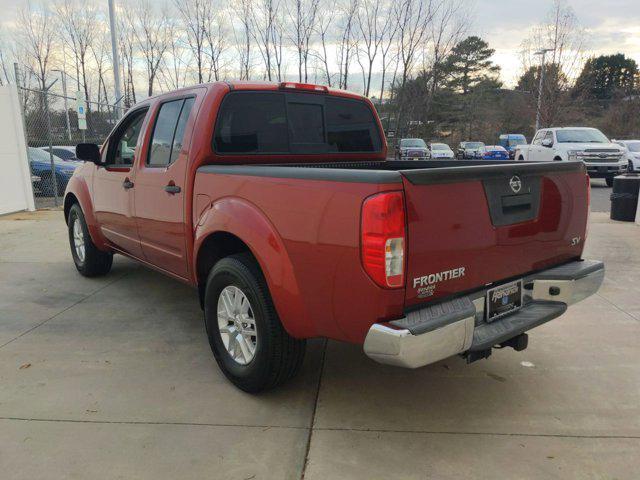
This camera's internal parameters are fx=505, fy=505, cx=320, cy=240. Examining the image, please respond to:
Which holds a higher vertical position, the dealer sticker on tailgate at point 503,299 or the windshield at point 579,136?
the windshield at point 579,136

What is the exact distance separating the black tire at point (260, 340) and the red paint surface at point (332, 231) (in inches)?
5.7

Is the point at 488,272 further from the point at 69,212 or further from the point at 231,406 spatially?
the point at 69,212

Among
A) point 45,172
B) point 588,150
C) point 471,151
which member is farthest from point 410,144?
point 45,172

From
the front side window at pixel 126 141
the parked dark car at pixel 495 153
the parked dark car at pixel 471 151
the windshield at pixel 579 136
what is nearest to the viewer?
the front side window at pixel 126 141

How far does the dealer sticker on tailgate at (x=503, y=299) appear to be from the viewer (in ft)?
9.05

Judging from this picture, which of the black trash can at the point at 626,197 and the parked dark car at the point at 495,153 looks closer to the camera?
the black trash can at the point at 626,197

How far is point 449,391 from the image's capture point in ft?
10.6

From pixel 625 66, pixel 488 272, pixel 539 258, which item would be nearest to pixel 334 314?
pixel 488 272

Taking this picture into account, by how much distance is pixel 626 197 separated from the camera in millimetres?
9609

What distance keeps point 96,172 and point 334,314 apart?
3.66 metres

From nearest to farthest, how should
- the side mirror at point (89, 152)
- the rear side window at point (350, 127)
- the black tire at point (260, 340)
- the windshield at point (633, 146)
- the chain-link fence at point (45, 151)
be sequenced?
the black tire at point (260, 340)
the rear side window at point (350, 127)
the side mirror at point (89, 152)
the chain-link fence at point (45, 151)
the windshield at point (633, 146)

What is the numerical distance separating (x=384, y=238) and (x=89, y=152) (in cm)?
375

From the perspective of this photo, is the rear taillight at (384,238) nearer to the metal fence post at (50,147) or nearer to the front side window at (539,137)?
the metal fence post at (50,147)

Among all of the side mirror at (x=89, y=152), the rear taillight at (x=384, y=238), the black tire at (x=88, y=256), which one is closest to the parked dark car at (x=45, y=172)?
the black tire at (x=88, y=256)
